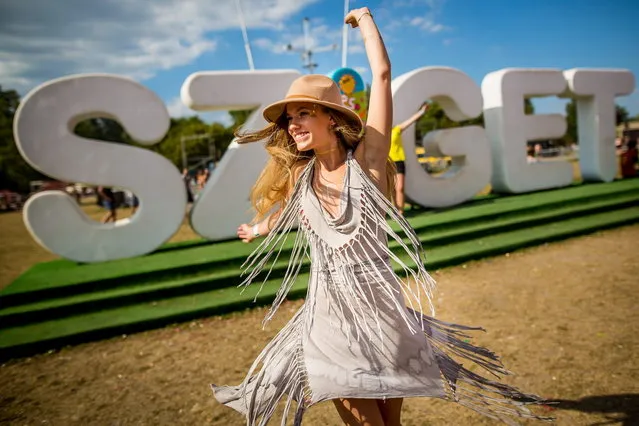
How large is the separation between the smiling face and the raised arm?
0.16 m

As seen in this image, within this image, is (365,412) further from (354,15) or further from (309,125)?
(354,15)

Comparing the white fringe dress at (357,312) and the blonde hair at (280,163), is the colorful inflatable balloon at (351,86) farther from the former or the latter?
the white fringe dress at (357,312)

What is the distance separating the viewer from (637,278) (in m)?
4.77

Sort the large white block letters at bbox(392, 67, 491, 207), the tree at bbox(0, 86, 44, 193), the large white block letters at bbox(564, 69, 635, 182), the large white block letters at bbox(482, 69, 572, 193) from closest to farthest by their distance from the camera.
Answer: the large white block letters at bbox(392, 67, 491, 207)
the large white block letters at bbox(482, 69, 572, 193)
the large white block letters at bbox(564, 69, 635, 182)
the tree at bbox(0, 86, 44, 193)

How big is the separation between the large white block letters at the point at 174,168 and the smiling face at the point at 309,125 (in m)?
5.15

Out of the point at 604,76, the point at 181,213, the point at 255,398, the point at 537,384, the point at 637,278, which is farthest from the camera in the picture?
the point at 604,76

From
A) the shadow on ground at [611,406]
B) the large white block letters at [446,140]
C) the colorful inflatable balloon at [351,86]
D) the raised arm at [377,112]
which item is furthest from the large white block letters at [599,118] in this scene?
the raised arm at [377,112]

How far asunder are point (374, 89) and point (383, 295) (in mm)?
817

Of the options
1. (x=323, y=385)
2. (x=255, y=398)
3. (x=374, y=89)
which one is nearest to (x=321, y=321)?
(x=323, y=385)

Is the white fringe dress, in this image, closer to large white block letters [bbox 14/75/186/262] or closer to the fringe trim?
the fringe trim

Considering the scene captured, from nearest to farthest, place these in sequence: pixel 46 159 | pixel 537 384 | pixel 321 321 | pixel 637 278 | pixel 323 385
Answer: pixel 323 385 < pixel 321 321 < pixel 537 384 < pixel 637 278 < pixel 46 159

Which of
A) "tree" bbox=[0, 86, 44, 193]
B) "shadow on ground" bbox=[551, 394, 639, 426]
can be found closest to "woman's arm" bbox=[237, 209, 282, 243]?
"shadow on ground" bbox=[551, 394, 639, 426]

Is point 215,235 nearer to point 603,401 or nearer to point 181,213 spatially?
point 181,213

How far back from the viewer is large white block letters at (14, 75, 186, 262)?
5.67 meters
